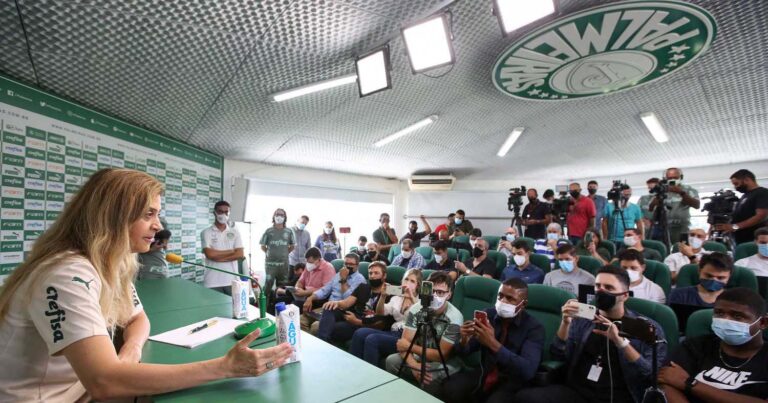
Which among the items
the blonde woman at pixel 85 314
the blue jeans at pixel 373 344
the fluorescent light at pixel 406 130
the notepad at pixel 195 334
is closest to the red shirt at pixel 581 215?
the fluorescent light at pixel 406 130

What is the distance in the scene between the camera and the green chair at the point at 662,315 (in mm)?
1940

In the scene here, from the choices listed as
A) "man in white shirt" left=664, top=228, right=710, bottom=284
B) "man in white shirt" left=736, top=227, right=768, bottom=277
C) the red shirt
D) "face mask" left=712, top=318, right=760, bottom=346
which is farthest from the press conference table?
the red shirt

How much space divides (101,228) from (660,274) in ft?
13.5

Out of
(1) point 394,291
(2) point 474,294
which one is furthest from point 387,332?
(2) point 474,294

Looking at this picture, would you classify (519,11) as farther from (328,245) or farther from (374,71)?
(328,245)

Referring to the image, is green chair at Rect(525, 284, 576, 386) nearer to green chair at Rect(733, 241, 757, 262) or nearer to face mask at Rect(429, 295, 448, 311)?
face mask at Rect(429, 295, 448, 311)

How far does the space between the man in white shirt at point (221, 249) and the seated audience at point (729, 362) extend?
3.93 m

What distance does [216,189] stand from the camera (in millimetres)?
5664

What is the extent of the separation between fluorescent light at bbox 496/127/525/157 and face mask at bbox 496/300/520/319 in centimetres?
324

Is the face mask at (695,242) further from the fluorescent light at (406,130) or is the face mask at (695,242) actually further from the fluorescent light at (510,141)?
the fluorescent light at (406,130)

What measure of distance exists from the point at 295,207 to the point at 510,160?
475cm

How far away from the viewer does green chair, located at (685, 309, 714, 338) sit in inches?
75.3

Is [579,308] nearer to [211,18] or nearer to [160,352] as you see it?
[160,352]

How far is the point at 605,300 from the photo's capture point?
6.29ft
